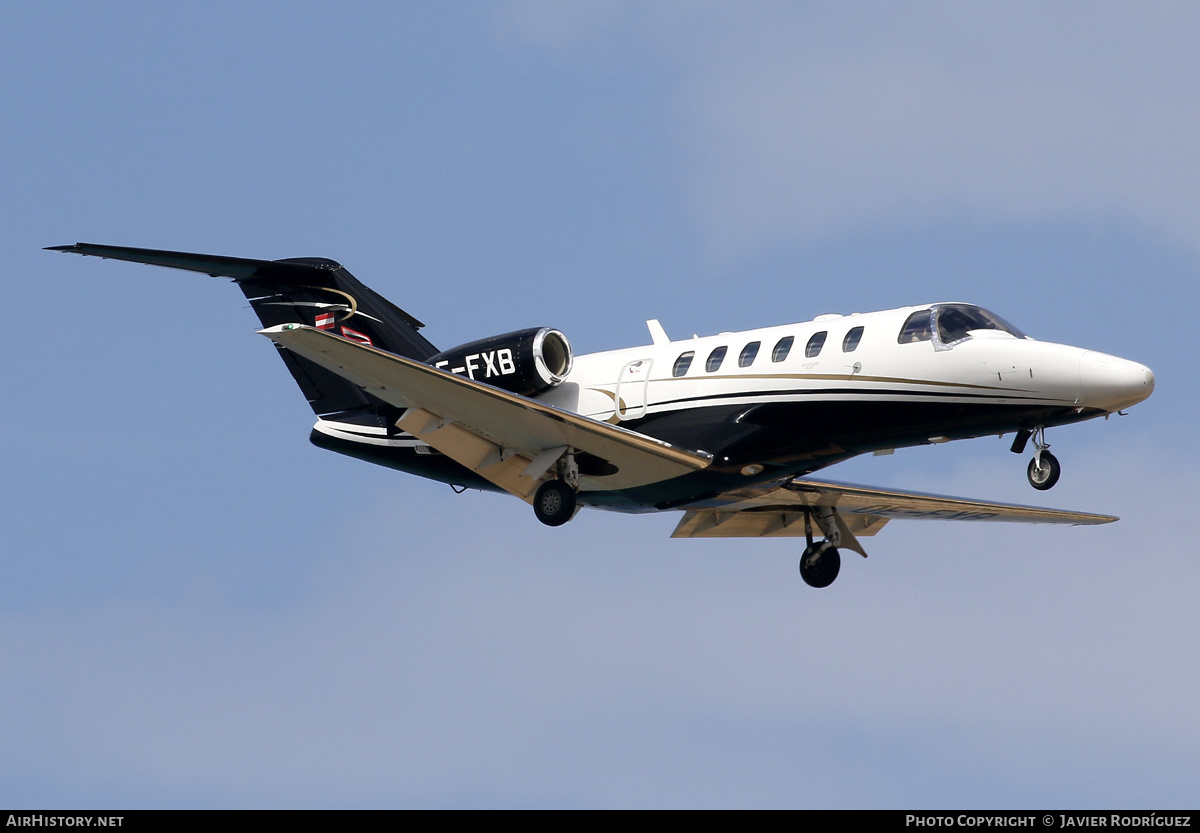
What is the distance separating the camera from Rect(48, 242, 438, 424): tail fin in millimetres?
26172

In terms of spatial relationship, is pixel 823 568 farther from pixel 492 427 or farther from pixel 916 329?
pixel 492 427

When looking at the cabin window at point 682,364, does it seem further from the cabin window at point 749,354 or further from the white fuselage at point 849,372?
the cabin window at point 749,354

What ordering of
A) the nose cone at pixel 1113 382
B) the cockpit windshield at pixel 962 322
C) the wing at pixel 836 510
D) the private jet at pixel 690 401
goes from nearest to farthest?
the nose cone at pixel 1113 382
the private jet at pixel 690 401
the cockpit windshield at pixel 962 322
the wing at pixel 836 510

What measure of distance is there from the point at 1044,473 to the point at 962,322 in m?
2.40

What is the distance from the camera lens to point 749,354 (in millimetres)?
23016

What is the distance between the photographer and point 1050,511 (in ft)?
87.8

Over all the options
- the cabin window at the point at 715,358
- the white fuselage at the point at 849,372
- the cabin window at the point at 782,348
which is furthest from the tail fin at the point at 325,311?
the cabin window at the point at 782,348

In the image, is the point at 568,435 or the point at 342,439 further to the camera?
the point at 342,439

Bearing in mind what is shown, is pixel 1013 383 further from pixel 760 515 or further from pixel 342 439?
pixel 342 439

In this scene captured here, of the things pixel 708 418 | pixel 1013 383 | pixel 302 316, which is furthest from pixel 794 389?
pixel 302 316

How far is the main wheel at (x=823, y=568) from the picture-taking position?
2617 cm

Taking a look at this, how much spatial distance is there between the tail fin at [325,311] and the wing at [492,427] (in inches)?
112

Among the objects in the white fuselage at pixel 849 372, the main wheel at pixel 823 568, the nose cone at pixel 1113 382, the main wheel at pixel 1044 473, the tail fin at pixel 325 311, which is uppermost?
the tail fin at pixel 325 311
